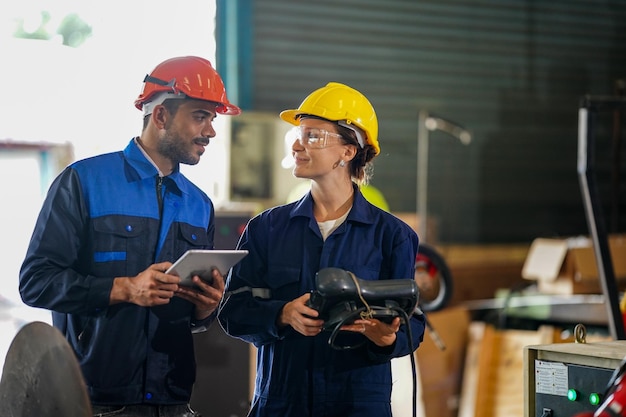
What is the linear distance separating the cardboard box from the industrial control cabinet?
12.0ft

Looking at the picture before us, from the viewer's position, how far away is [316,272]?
9.27 feet

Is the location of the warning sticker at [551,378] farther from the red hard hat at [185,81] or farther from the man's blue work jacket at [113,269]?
the red hard hat at [185,81]

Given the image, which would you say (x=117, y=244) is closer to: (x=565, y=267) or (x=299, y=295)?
(x=299, y=295)

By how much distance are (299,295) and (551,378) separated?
2.67 feet

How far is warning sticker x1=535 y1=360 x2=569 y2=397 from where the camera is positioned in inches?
111

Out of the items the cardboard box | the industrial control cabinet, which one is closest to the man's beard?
the industrial control cabinet

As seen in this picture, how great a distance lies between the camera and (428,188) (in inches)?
330

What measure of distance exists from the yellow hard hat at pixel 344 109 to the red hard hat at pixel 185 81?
0.93 feet

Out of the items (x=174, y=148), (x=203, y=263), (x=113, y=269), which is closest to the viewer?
(x=203, y=263)

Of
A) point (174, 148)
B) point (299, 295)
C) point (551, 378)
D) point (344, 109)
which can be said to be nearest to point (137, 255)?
point (174, 148)

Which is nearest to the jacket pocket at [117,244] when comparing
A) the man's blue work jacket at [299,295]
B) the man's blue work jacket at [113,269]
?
the man's blue work jacket at [113,269]

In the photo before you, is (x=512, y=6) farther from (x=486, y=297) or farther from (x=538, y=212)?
(x=486, y=297)

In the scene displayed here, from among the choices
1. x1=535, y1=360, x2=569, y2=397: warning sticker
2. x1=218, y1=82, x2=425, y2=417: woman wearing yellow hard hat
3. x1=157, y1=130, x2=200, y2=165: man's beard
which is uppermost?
x1=157, y1=130, x2=200, y2=165: man's beard

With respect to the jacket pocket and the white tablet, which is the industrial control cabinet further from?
the jacket pocket
